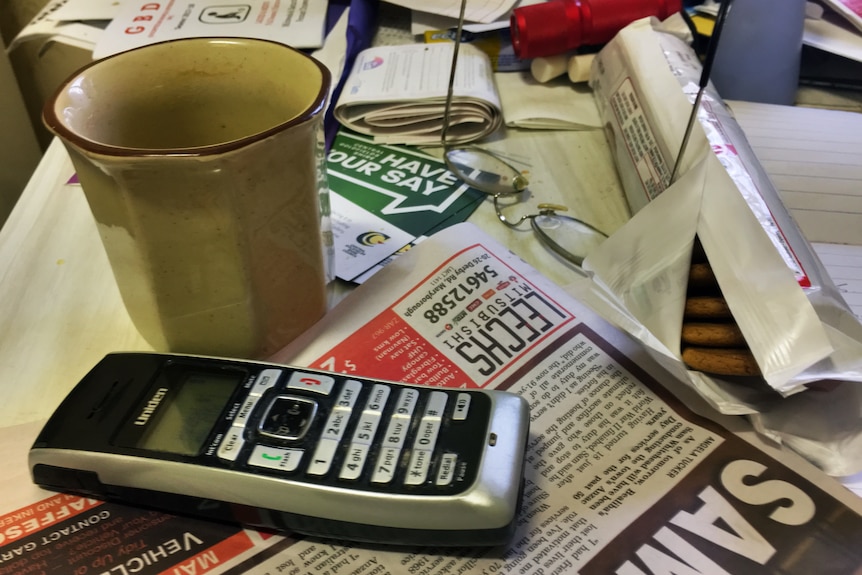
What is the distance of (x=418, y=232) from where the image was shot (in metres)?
0.42

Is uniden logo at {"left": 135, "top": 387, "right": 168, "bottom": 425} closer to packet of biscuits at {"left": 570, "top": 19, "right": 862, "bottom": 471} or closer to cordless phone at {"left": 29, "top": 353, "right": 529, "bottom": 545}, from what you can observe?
cordless phone at {"left": 29, "top": 353, "right": 529, "bottom": 545}

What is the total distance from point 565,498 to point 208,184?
0.61ft

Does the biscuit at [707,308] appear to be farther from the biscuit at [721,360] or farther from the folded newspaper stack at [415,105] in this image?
the folded newspaper stack at [415,105]

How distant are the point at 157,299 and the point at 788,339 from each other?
26 centimetres

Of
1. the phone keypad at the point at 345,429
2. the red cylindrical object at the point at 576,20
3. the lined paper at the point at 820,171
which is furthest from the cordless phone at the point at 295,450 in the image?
the red cylindrical object at the point at 576,20

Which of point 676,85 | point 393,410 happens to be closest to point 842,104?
point 676,85

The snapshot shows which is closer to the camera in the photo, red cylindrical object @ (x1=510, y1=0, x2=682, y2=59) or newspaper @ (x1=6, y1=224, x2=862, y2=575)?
newspaper @ (x1=6, y1=224, x2=862, y2=575)

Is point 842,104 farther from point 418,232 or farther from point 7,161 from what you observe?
point 7,161

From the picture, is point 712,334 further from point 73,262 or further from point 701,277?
point 73,262

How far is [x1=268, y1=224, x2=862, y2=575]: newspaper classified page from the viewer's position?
9.7 inches

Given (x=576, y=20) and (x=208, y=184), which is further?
(x=576, y=20)

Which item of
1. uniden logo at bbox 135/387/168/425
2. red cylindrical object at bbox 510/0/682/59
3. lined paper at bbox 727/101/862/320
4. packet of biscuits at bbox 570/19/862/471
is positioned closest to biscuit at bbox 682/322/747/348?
packet of biscuits at bbox 570/19/862/471

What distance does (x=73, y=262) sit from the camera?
393mm

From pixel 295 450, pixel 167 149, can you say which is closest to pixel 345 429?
pixel 295 450
